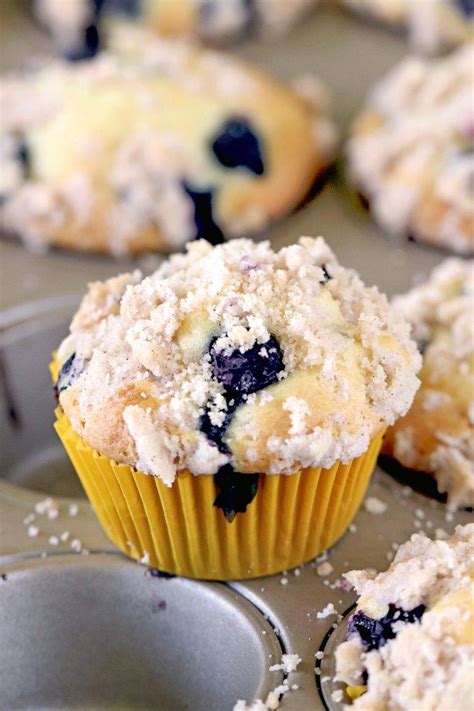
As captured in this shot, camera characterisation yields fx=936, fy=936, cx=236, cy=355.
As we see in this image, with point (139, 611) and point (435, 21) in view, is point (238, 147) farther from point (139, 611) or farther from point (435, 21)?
point (139, 611)

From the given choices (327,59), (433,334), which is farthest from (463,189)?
(327,59)

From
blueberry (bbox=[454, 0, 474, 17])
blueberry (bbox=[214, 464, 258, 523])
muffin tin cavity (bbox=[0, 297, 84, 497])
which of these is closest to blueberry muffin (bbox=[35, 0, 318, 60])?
blueberry (bbox=[454, 0, 474, 17])

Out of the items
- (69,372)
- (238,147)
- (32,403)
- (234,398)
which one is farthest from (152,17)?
(234,398)

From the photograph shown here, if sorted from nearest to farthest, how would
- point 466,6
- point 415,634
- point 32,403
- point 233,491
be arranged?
point 415,634, point 233,491, point 32,403, point 466,6

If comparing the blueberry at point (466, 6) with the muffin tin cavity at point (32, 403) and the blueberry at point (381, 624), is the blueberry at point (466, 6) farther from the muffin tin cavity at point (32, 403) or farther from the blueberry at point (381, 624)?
the blueberry at point (381, 624)

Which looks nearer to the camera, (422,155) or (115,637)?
(115,637)

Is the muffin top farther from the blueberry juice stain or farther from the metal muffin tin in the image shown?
the metal muffin tin

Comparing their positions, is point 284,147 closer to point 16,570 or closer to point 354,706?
point 16,570
